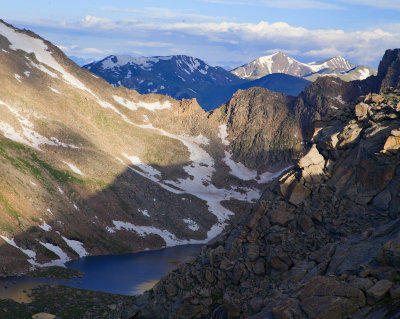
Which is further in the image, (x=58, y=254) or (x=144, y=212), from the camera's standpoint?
(x=144, y=212)

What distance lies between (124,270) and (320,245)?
258 feet

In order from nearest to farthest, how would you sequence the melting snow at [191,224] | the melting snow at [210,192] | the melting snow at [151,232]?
the melting snow at [151,232], the melting snow at [191,224], the melting snow at [210,192]

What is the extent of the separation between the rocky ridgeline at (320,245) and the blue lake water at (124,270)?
4640 cm

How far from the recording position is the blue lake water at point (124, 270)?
88000mm

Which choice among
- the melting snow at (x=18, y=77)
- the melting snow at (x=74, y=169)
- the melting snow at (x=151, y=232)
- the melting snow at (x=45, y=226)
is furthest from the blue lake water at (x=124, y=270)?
the melting snow at (x=18, y=77)

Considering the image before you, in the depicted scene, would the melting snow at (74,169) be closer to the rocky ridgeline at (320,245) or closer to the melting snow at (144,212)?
the melting snow at (144,212)

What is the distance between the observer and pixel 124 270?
106125 millimetres

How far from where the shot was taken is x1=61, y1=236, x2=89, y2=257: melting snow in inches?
4422

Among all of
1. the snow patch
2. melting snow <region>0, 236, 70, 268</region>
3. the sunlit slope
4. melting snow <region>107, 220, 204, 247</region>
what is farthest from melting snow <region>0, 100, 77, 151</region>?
melting snow <region>0, 236, 70, 268</region>

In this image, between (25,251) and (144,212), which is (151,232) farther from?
(25,251)

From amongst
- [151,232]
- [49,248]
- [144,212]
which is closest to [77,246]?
[49,248]

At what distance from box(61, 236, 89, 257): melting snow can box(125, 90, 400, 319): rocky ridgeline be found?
71.2 m

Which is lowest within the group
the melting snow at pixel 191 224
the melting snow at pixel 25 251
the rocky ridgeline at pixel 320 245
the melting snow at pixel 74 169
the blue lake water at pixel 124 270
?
the melting snow at pixel 191 224

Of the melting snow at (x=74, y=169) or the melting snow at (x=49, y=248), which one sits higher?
the melting snow at (x=74, y=169)
